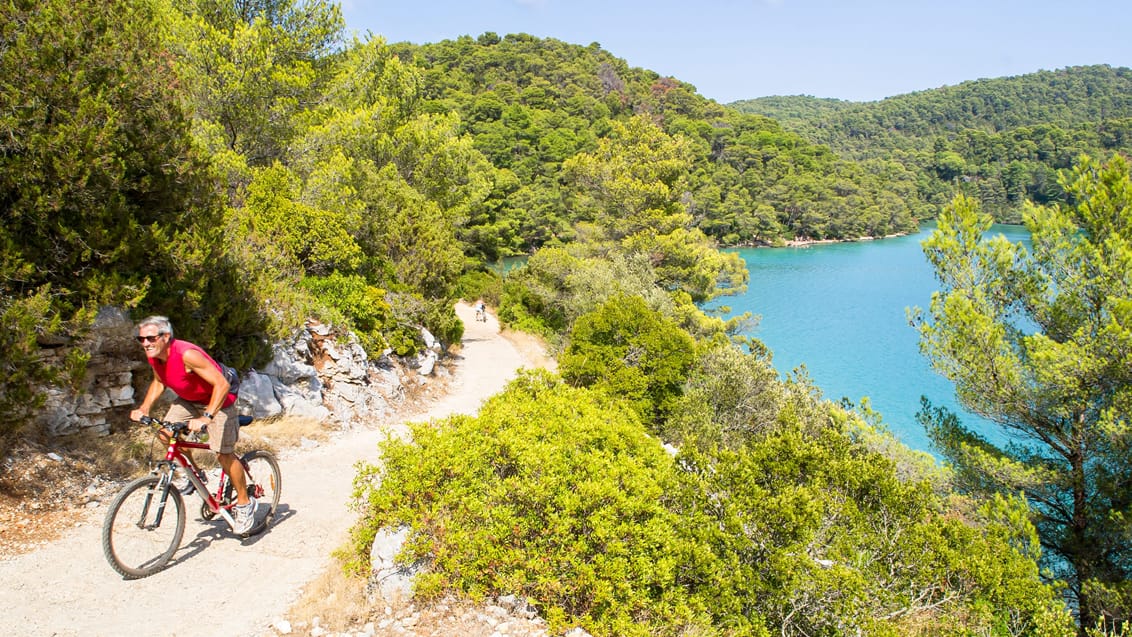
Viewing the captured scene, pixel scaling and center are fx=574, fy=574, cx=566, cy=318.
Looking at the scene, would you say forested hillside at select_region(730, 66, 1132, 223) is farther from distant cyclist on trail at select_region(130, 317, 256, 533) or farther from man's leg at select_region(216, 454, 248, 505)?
distant cyclist on trail at select_region(130, 317, 256, 533)

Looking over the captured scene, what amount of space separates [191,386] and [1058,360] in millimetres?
11022

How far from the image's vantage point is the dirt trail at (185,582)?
12.0 feet

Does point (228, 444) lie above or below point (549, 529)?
above

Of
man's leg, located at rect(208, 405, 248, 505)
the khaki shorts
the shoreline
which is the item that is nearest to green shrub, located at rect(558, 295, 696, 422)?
man's leg, located at rect(208, 405, 248, 505)

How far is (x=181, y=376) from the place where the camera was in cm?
417

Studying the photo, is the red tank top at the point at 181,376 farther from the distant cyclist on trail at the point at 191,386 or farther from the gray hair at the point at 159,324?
the gray hair at the point at 159,324

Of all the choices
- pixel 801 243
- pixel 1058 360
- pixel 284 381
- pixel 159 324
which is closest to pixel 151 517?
pixel 159 324

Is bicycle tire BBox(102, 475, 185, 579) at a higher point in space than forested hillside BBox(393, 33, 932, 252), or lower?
lower

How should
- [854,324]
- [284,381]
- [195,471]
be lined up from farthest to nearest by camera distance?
[854,324] → [284,381] → [195,471]

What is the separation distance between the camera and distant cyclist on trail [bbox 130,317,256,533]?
3959mm

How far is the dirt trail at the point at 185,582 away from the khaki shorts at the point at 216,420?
933 millimetres

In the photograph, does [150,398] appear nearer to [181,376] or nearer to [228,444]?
[181,376]

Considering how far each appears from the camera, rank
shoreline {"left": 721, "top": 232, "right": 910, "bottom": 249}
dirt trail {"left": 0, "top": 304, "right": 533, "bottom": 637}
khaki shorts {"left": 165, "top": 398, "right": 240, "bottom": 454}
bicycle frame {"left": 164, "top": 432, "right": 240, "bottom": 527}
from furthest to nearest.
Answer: shoreline {"left": 721, "top": 232, "right": 910, "bottom": 249}, khaki shorts {"left": 165, "top": 398, "right": 240, "bottom": 454}, bicycle frame {"left": 164, "top": 432, "right": 240, "bottom": 527}, dirt trail {"left": 0, "top": 304, "right": 533, "bottom": 637}

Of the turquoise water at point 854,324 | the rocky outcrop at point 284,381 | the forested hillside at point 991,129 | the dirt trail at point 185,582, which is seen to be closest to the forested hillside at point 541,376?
the rocky outcrop at point 284,381
